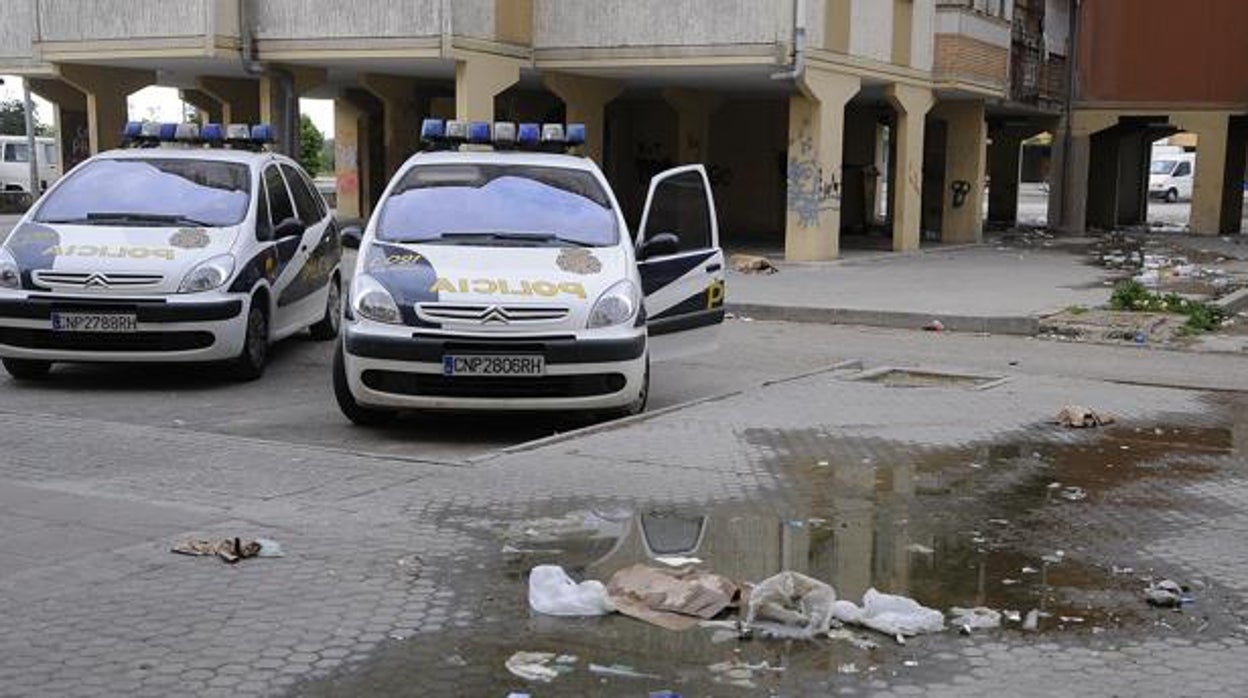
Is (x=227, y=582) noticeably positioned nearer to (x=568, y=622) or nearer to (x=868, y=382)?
(x=568, y=622)

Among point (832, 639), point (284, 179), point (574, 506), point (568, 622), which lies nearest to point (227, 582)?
point (568, 622)

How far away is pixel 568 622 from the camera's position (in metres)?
4.76

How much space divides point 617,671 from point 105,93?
24040 millimetres

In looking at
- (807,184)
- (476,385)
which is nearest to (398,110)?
(807,184)

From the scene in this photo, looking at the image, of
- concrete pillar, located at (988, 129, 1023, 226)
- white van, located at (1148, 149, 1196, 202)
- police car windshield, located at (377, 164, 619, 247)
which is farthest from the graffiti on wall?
white van, located at (1148, 149, 1196, 202)

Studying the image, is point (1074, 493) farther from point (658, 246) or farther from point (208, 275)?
point (208, 275)

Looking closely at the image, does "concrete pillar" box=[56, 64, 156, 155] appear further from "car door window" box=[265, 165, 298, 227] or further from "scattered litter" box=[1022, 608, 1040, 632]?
"scattered litter" box=[1022, 608, 1040, 632]

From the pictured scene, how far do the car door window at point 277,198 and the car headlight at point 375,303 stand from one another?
9.79ft

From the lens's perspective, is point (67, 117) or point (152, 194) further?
point (67, 117)

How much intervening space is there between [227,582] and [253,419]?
408cm

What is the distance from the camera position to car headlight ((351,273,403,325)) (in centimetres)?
815

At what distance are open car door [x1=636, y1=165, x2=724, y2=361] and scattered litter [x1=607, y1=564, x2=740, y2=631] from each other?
13.5ft

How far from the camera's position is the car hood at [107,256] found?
9492 millimetres

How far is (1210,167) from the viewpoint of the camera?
1346 inches
